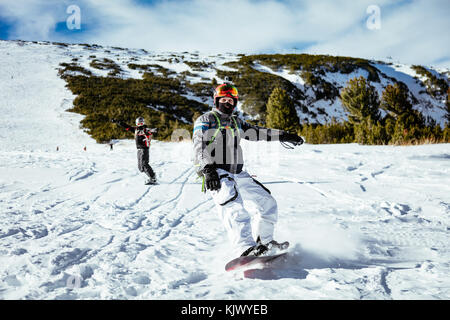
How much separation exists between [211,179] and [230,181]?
231mm

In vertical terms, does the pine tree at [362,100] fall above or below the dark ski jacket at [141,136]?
above

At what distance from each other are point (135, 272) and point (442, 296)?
2312mm

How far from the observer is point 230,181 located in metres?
2.69

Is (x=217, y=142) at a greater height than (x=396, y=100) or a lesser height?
lesser

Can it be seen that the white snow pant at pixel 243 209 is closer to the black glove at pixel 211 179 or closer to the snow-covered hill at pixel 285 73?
the black glove at pixel 211 179

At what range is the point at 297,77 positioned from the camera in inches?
1898

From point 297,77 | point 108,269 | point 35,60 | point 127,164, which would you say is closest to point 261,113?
point 297,77

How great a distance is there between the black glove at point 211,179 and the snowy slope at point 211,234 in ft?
2.44

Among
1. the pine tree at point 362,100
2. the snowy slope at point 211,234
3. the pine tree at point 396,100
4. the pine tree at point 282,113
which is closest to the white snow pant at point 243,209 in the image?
the snowy slope at point 211,234

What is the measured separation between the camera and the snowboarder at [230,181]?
8.51 ft

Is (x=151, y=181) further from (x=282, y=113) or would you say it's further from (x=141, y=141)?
(x=282, y=113)

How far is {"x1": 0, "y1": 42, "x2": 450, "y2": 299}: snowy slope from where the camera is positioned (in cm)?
219

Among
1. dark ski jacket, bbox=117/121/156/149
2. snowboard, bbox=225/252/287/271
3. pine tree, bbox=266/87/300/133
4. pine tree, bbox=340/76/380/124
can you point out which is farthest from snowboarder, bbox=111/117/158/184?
pine tree, bbox=266/87/300/133

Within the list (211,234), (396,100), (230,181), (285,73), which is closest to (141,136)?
(211,234)
